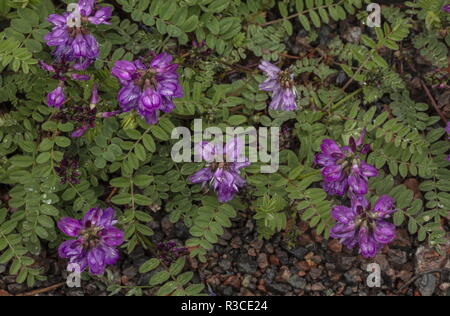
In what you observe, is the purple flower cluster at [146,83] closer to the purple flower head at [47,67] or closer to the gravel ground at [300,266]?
the purple flower head at [47,67]

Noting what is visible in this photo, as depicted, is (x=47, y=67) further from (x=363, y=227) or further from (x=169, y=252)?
(x=363, y=227)

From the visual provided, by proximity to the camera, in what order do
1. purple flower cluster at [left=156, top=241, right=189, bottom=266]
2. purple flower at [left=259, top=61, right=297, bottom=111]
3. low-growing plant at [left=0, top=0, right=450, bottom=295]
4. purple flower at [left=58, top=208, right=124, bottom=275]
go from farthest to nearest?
purple flower cluster at [left=156, top=241, right=189, bottom=266], purple flower at [left=259, top=61, right=297, bottom=111], low-growing plant at [left=0, top=0, right=450, bottom=295], purple flower at [left=58, top=208, right=124, bottom=275]

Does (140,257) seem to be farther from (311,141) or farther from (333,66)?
(333,66)

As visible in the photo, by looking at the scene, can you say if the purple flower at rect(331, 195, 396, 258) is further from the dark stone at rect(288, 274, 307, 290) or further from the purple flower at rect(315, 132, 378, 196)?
the dark stone at rect(288, 274, 307, 290)

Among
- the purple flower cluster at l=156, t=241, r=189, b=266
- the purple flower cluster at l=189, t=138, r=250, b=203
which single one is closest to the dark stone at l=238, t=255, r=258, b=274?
the purple flower cluster at l=156, t=241, r=189, b=266

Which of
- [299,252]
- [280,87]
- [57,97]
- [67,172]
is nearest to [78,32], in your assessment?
[57,97]

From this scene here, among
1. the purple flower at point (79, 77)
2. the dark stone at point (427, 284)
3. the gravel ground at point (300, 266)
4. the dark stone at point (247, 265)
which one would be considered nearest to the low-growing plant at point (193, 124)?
the purple flower at point (79, 77)
